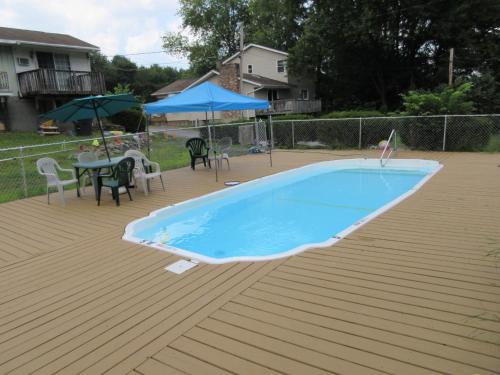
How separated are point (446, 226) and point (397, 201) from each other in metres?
1.39

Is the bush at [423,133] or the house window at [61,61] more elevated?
the house window at [61,61]

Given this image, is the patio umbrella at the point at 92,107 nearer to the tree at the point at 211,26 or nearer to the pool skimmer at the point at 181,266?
the pool skimmer at the point at 181,266

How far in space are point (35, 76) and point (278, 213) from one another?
50.0ft

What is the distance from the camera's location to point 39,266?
398 cm

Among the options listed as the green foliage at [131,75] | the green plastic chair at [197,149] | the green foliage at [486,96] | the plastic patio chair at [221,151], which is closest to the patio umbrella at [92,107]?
the green plastic chair at [197,149]

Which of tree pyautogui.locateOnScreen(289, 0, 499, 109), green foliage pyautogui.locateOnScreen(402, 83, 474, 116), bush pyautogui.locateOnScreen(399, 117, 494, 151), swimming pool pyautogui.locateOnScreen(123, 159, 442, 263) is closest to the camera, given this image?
swimming pool pyautogui.locateOnScreen(123, 159, 442, 263)

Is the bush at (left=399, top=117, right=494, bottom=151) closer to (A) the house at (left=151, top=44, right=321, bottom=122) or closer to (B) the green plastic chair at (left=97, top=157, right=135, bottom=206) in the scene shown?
(B) the green plastic chair at (left=97, top=157, right=135, bottom=206)

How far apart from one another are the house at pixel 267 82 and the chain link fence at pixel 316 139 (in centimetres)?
1194

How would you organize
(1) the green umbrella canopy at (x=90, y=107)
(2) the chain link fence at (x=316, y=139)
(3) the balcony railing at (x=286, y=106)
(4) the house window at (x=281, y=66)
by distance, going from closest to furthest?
1. (1) the green umbrella canopy at (x=90, y=107)
2. (2) the chain link fence at (x=316, y=139)
3. (3) the balcony railing at (x=286, y=106)
4. (4) the house window at (x=281, y=66)

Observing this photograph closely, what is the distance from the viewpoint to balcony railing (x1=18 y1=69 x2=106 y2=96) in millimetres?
16828

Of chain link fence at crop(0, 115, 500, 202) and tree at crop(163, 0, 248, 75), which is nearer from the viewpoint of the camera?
chain link fence at crop(0, 115, 500, 202)

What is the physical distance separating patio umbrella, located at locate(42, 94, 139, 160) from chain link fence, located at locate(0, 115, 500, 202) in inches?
73.3

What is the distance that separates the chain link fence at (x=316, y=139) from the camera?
11.0 metres

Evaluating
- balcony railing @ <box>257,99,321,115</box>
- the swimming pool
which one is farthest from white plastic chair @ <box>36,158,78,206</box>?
balcony railing @ <box>257,99,321,115</box>
